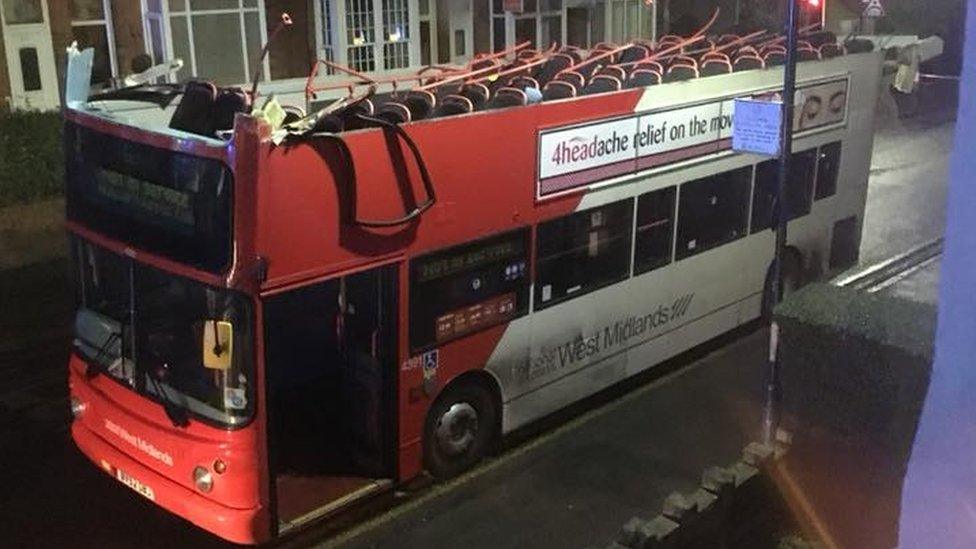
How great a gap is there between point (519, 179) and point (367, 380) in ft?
6.83

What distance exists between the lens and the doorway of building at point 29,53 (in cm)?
1880

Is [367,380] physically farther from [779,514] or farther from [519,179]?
[779,514]

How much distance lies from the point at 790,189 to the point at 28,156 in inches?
474

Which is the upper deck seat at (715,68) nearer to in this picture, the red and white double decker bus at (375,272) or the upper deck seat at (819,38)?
the red and white double decker bus at (375,272)

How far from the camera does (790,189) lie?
12.2 meters

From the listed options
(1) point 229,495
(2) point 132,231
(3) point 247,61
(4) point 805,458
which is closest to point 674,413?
(4) point 805,458

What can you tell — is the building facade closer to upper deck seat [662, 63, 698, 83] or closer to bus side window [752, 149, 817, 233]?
upper deck seat [662, 63, 698, 83]

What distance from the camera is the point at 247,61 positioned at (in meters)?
22.6

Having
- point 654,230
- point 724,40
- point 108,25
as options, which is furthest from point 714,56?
point 108,25

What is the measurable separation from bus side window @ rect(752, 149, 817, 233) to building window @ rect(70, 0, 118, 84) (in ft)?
44.1

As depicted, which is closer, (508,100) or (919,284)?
(508,100)

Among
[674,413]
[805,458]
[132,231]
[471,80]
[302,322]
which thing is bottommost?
[674,413]

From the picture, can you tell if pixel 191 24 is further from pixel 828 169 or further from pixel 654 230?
pixel 654 230

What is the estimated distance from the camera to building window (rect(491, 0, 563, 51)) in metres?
27.7
